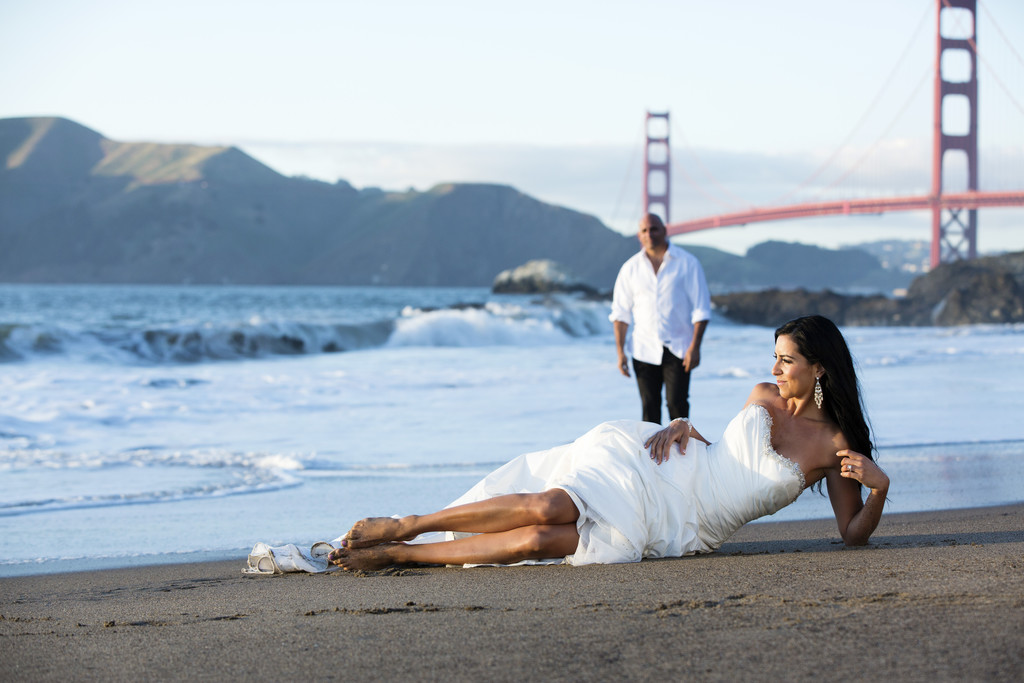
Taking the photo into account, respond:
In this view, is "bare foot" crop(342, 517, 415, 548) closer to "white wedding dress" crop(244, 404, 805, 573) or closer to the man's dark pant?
"white wedding dress" crop(244, 404, 805, 573)

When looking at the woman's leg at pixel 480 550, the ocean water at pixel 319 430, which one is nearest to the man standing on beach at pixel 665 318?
the ocean water at pixel 319 430

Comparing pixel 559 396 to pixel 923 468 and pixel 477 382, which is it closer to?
pixel 477 382

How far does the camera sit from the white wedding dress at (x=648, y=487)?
2.06 meters

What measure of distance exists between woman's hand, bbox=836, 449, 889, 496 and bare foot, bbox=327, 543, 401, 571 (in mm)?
1017

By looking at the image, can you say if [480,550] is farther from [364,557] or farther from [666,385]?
[666,385]

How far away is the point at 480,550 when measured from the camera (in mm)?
2096

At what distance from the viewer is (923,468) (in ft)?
12.5

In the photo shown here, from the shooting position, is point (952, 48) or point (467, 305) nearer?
point (467, 305)

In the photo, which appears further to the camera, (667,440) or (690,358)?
(690,358)

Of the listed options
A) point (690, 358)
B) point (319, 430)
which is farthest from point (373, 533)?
point (319, 430)

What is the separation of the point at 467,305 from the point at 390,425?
51.8 ft

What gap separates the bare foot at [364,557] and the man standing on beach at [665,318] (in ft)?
5.55

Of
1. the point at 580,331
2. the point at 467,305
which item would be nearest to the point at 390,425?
the point at 580,331

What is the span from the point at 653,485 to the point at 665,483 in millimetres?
49
